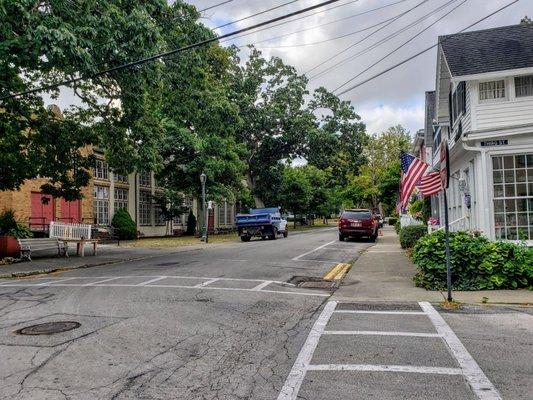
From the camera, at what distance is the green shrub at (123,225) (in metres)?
32.1

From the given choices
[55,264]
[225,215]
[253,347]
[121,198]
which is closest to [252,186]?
[225,215]

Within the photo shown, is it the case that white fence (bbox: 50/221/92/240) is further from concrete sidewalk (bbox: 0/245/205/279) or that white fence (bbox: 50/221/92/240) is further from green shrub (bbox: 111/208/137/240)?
green shrub (bbox: 111/208/137/240)

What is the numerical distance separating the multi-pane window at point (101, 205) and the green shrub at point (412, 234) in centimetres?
2019

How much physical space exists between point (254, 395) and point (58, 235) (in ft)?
57.5

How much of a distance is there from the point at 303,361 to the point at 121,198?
104ft

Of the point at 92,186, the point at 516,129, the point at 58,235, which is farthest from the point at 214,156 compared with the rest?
the point at 516,129

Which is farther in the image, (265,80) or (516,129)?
(265,80)

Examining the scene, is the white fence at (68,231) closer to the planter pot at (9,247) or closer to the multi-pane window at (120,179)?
the planter pot at (9,247)

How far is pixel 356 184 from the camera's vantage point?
218ft

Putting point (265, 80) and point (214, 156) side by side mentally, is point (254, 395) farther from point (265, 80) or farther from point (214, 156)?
point (265, 80)

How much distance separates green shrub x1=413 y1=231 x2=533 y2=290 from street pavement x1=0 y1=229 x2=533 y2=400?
5.57 feet

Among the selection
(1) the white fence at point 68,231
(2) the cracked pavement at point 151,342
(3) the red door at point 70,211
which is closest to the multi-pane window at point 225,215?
(3) the red door at point 70,211

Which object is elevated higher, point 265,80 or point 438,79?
point 265,80

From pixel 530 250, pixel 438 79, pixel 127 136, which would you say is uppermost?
pixel 438 79
